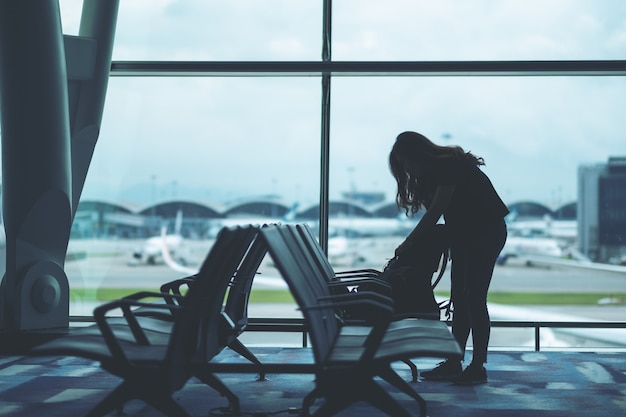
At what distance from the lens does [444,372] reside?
4145 millimetres

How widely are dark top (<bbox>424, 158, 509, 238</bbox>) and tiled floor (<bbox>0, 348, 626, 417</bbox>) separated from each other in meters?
0.85

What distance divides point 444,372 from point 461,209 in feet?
3.10

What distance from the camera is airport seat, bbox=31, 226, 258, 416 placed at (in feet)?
8.24

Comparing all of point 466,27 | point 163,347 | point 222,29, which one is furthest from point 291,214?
point 163,347

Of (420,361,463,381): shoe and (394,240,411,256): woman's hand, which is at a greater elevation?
(394,240,411,256): woman's hand

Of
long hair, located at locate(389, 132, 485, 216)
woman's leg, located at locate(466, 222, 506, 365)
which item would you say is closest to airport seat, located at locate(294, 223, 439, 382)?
woman's leg, located at locate(466, 222, 506, 365)

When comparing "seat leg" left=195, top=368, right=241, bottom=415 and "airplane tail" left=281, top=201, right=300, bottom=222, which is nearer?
"seat leg" left=195, top=368, right=241, bottom=415

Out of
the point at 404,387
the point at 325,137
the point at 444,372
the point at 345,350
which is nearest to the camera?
the point at 345,350

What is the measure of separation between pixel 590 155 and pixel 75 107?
43534 millimetres

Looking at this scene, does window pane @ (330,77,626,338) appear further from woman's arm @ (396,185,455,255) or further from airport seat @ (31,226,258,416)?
airport seat @ (31,226,258,416)

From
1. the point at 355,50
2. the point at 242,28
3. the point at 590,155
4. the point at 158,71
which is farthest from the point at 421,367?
the point at 590,155

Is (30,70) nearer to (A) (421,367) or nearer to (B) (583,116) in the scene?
(A) (421,367)

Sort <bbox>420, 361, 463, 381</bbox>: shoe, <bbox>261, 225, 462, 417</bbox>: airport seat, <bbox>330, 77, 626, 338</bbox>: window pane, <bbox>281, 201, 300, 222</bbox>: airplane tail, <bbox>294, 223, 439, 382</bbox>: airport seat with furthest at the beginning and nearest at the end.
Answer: <bbox>281, 201, 300, 222</bbox>: airplane tail < <bbox>330, 77, 626, 338</bbox>: window pane < <bbox>420, 361, 463, 381</bbox>: shoe < <bbox>294, 223, 439, 382</bbox>: airport seat < <bbox>261, 225, 462, 417</bbox>: airport seat

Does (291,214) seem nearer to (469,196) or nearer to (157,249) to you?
(469,196)
